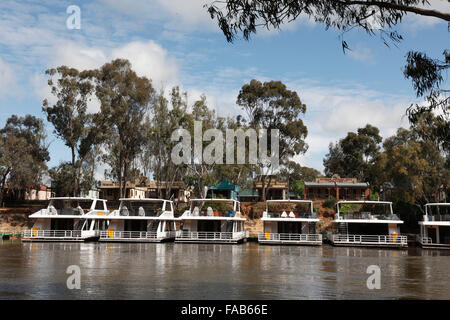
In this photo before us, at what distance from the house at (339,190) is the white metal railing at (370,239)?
Answer: 77.3 feet

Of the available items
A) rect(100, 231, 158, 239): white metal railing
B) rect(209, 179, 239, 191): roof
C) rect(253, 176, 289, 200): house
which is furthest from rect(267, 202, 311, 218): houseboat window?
rect(253, 176, 289, 200): house

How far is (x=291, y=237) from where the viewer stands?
3609cm

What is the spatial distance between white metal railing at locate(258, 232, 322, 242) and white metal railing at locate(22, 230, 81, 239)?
15402 millimetres

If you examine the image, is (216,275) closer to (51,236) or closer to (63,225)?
(51,236)

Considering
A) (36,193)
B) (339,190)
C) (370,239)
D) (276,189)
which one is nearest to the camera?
(370,239)

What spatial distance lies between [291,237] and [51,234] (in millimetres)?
19978

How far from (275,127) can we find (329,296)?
39.9 meters

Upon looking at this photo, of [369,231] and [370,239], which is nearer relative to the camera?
[370,239]

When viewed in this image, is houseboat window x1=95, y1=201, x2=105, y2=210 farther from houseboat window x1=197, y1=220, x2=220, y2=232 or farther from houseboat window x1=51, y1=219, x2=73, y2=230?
houseboat window x1=197, y1=220, x2=220, y2=232

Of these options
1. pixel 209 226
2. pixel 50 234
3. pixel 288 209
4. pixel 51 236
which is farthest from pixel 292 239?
pixel 50 234

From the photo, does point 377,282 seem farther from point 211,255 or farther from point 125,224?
point 125,224

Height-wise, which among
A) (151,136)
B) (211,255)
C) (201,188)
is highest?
(151,136)
